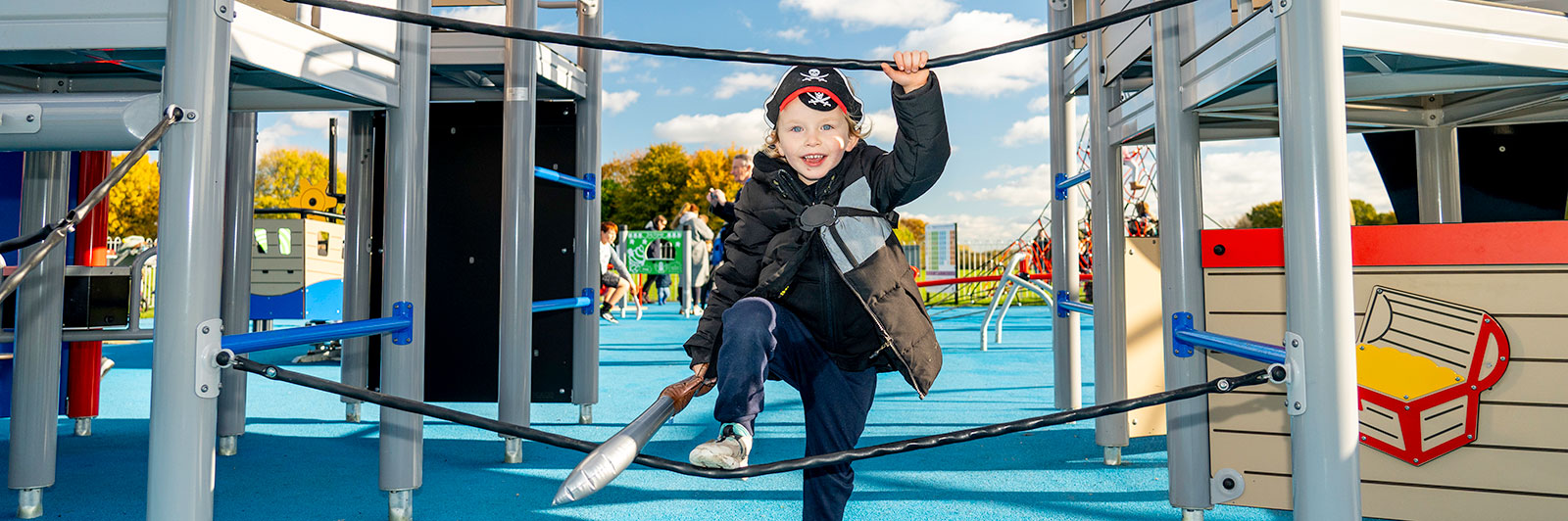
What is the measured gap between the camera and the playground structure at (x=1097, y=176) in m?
1.22

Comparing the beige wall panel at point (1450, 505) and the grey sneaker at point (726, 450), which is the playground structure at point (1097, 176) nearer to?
the beige wall panel at point (1450, 505)

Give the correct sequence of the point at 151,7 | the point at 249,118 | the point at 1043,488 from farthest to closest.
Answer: the point at 249,118 < the point at 1043,488 < the point at 151,7

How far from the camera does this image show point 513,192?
8.84 ft

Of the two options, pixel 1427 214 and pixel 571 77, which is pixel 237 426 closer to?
pixel 571 77

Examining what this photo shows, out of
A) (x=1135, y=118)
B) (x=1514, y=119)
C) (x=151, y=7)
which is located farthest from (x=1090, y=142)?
(x=151, y=7)

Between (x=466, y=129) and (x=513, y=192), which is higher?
(x=466, y=129)

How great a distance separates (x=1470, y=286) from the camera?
170 cm

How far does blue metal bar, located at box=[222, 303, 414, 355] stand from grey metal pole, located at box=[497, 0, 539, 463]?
0.82m

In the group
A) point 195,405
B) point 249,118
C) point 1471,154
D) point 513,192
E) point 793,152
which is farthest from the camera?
point 1471,154

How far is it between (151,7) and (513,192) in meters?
1.37

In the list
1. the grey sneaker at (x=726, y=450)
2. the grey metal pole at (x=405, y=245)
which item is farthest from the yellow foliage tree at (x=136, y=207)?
the grey sneaker at (x=726, y=450)

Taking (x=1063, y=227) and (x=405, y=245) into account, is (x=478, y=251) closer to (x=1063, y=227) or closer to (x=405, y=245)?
(x=405, y=245)

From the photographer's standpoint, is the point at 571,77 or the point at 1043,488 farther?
the point at 571,77

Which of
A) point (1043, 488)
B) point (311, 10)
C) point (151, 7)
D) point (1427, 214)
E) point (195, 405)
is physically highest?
point (311, 10)
